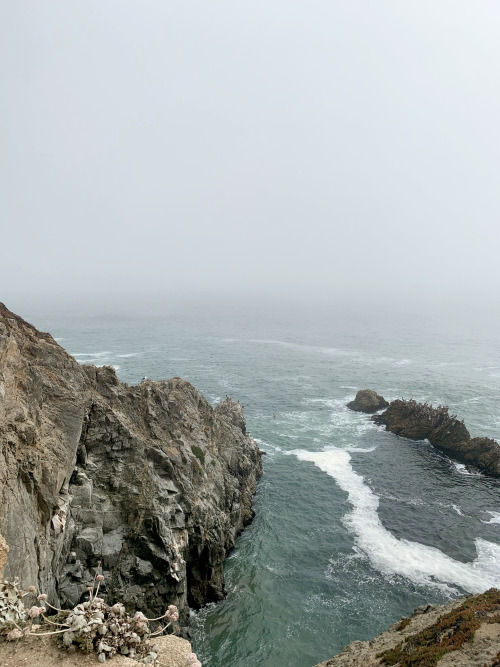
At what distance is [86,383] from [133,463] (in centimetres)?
843

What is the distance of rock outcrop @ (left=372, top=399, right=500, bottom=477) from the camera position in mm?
56906

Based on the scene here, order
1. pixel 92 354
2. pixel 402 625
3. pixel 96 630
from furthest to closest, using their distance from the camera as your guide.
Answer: pixel 92 354, pixel 402 625, pixel 96 630

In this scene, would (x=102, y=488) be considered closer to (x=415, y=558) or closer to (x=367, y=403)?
(x=415, y=558)

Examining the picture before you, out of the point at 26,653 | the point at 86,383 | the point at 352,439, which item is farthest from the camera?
the point at 352,439

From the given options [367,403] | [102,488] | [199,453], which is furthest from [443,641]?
[367,403]

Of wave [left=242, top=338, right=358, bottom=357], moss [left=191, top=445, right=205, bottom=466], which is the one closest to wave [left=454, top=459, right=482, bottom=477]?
moss [left=191, top=445, right=205, bottom=466]

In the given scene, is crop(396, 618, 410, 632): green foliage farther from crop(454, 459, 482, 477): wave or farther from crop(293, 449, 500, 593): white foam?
crop(454, 459, 482, 477): wave

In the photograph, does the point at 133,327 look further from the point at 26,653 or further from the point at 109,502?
the point at 26,653

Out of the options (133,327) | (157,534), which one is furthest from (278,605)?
(133,327)

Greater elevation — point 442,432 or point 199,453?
point 199,453

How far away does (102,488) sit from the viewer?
30.2 m

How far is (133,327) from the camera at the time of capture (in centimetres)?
18425

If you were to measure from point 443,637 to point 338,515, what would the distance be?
25184mm

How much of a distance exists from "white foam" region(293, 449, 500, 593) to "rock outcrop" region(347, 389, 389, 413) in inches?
1261
